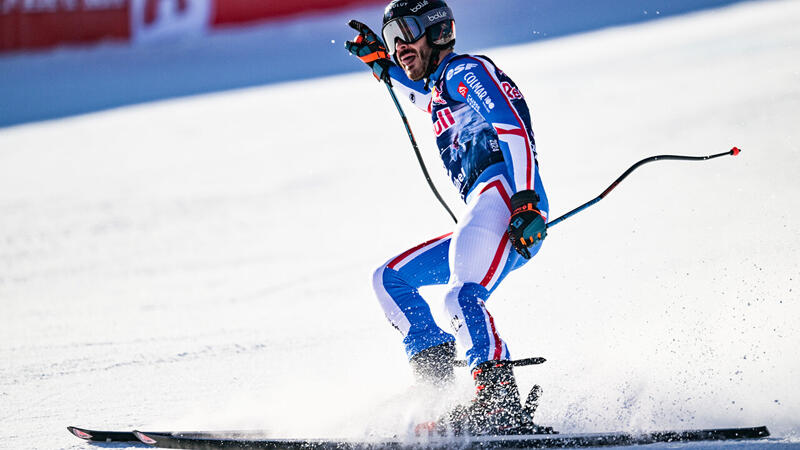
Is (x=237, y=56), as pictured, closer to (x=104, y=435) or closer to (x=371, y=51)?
(x=371, y=51)

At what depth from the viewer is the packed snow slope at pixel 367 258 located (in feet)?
12.7

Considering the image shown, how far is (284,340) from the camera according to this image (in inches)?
200

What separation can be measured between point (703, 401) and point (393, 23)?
6.10 ft

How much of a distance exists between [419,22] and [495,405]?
5.05ft

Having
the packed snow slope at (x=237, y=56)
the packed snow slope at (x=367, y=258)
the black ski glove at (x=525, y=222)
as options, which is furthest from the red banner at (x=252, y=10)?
the black ski glove at (x=525, y=222)

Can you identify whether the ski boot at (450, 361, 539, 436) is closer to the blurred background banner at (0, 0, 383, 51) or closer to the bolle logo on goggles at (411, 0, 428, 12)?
the bolle logo on goggles at (411, 0, 428, 12)

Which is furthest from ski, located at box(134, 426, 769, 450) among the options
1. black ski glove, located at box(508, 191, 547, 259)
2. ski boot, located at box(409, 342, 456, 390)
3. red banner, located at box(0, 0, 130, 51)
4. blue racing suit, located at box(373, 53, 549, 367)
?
red banner, located at box(0, 0, 130, 51)

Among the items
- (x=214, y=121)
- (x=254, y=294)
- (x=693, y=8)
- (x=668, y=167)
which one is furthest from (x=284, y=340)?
(x=693, y=8)

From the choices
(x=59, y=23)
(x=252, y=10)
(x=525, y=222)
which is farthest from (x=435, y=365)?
(x=59, y=23)

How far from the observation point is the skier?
127 inches

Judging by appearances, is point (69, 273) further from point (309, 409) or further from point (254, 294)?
point (309, 409)

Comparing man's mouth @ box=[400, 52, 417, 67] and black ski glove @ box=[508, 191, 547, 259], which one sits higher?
man's mouth @ box=[400, 52, 417, 67]

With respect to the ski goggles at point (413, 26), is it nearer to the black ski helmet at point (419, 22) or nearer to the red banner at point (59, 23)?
the black ski helmet at point (419, 22)

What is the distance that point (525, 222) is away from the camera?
3283mm
